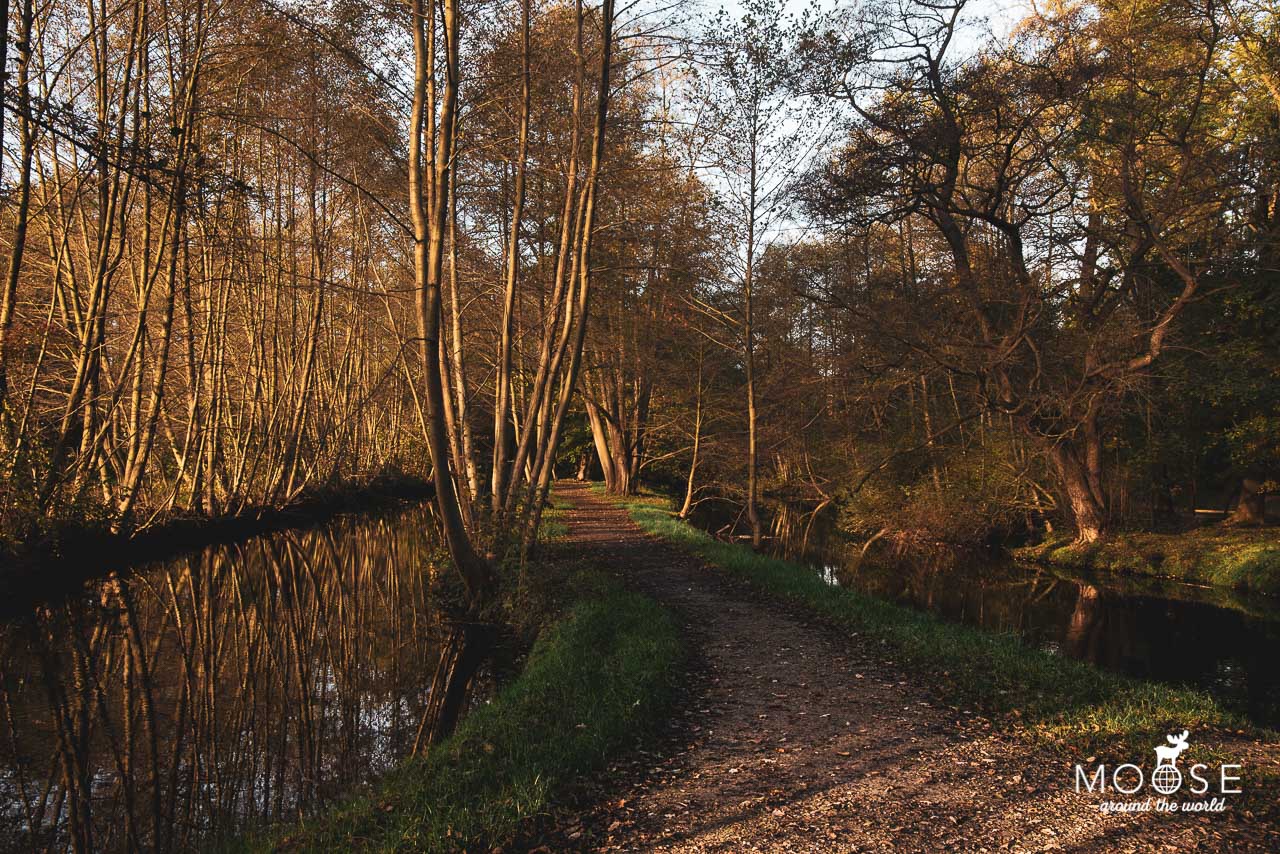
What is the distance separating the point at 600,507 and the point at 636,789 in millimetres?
18788

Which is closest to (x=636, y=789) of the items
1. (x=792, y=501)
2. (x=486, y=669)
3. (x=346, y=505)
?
(x=486, y=669)

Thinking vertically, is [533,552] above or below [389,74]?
below

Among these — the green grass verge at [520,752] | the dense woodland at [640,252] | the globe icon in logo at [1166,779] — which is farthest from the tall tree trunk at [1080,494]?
the globe icon in logo at [1166,779]

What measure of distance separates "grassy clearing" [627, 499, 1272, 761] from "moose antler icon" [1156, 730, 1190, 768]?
112mm

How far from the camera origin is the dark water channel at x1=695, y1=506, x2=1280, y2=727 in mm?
9250

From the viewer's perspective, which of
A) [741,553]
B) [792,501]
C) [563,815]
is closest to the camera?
[563,815]

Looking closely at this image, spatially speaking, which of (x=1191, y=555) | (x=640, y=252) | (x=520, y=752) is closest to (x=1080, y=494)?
(x=1191, y=555)

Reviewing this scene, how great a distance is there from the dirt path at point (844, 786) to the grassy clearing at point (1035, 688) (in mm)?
368

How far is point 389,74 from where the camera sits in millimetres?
10234

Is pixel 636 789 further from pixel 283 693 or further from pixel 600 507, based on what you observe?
pixel 600 507

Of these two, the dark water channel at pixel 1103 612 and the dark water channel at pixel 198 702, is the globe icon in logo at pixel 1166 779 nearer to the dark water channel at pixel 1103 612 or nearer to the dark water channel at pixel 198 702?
the dark water channel at pixel 1103 612

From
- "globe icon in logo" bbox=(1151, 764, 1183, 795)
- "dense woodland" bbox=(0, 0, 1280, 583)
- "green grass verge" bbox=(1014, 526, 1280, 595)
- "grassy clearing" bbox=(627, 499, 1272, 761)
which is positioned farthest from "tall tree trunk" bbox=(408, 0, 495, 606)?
"green grass verge" bbox=(1014, 526, 1280, 595)

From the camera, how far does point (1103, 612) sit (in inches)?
501

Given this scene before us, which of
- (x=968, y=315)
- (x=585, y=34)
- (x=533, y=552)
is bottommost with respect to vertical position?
(x=533, y=552)
